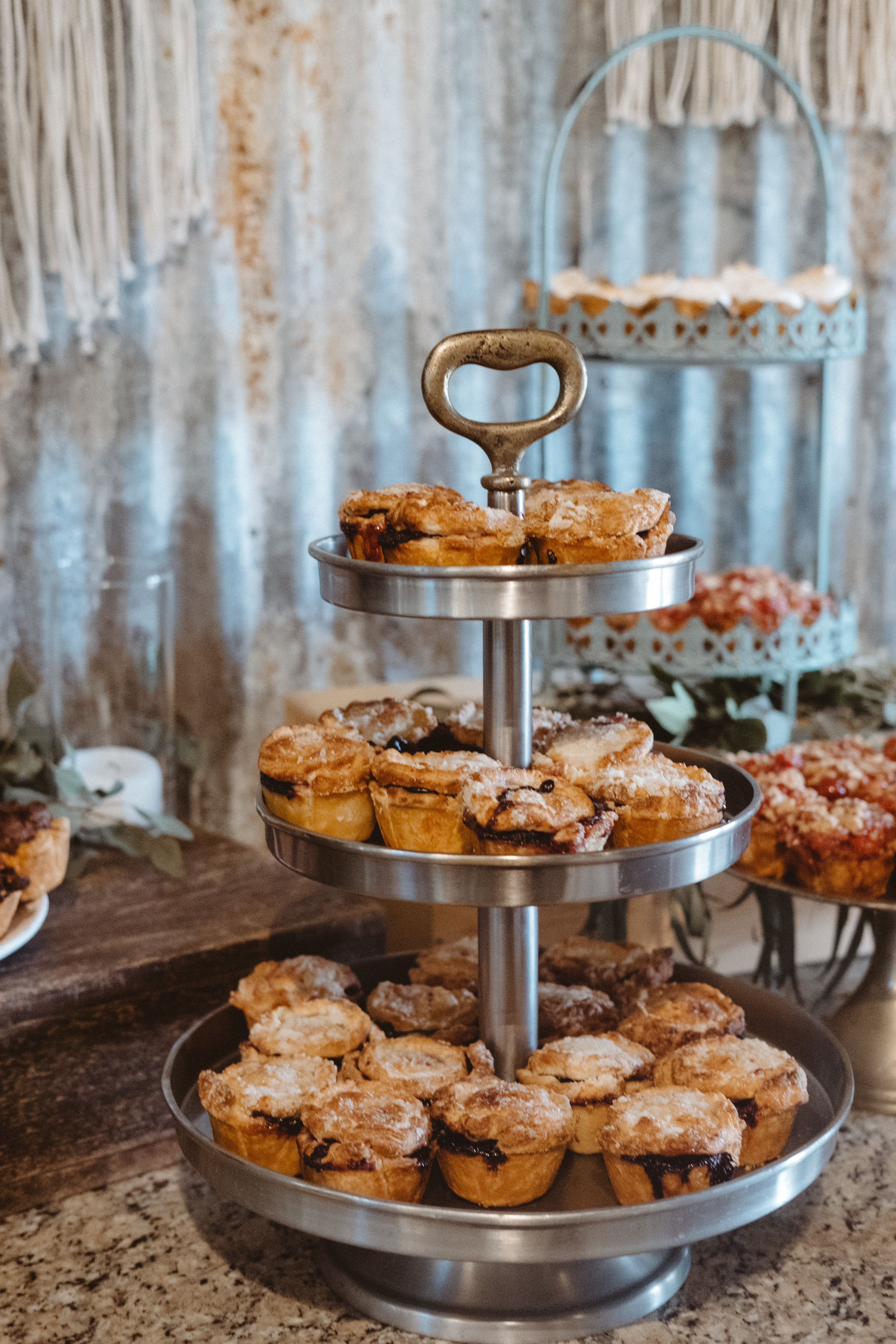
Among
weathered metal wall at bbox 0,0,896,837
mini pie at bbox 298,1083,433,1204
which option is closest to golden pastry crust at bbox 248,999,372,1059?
mini pie at bbox 298,1083,433,1204

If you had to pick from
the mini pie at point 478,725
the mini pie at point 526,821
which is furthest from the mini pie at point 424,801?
the mini pie at point 478,725

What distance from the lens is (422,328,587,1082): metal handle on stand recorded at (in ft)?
3.33

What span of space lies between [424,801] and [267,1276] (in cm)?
49

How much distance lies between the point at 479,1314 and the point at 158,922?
1.98ft

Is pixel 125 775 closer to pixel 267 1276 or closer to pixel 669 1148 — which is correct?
pixel 267 1276

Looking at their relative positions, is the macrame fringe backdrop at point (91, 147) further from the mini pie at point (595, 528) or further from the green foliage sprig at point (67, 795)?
the mini pie at point (595, 528)

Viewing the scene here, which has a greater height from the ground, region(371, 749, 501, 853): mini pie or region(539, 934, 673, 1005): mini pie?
region(371, 749, 501, 853): mini pie

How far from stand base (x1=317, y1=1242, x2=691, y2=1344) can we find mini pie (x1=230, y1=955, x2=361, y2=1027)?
246 millimetres

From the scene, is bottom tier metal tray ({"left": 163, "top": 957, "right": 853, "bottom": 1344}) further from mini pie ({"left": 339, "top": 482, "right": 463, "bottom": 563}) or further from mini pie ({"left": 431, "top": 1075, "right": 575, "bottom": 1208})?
mini pie ({"left": 339, "top": 482, "right": 463, "bottom": 563})

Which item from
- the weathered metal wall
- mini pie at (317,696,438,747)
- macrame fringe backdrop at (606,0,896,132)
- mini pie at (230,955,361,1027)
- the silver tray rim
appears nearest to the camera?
the silver tray rim

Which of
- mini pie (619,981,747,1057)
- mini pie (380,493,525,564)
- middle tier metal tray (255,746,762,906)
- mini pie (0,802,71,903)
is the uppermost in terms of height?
mini pie (380,493,525,564)

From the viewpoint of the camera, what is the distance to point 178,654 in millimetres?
2250

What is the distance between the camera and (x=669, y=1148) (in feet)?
3.21

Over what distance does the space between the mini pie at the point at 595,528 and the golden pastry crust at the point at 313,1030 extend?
0.48 meters
